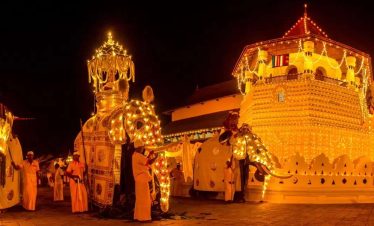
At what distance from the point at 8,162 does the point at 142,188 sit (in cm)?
451

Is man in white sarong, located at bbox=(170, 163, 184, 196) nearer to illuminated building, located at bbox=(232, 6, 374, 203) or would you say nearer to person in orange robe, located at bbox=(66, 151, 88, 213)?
illuminated building, located at bbox=(232, 6, 374, 203)

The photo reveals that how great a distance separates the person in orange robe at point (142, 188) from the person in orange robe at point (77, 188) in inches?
90.2

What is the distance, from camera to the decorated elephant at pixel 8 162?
1097 centimetres

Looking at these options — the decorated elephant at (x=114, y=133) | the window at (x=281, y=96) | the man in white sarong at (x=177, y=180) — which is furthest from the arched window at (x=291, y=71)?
the decorated elephant at (x=114, y=133)

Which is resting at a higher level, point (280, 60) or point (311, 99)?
point (280, 60)

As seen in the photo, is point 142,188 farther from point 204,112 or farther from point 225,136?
point 204,112

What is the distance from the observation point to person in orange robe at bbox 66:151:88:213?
10.6 meters

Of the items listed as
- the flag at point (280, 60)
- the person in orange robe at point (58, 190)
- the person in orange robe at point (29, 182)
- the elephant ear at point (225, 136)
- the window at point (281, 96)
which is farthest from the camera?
the flag at point (280, 60)

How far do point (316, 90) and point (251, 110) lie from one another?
2799 millimetres

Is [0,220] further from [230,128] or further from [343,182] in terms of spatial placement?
[343,182]

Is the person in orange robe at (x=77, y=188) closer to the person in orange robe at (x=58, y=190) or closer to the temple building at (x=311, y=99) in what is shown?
the person in orange robe at (x=58, y=190)

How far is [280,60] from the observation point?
19.7 metres

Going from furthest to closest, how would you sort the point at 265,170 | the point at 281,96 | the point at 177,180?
1. the point at 281,96
2. the point at 177,180
3. the point at 265,170

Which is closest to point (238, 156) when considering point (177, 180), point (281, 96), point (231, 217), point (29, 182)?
point (177, 180)
